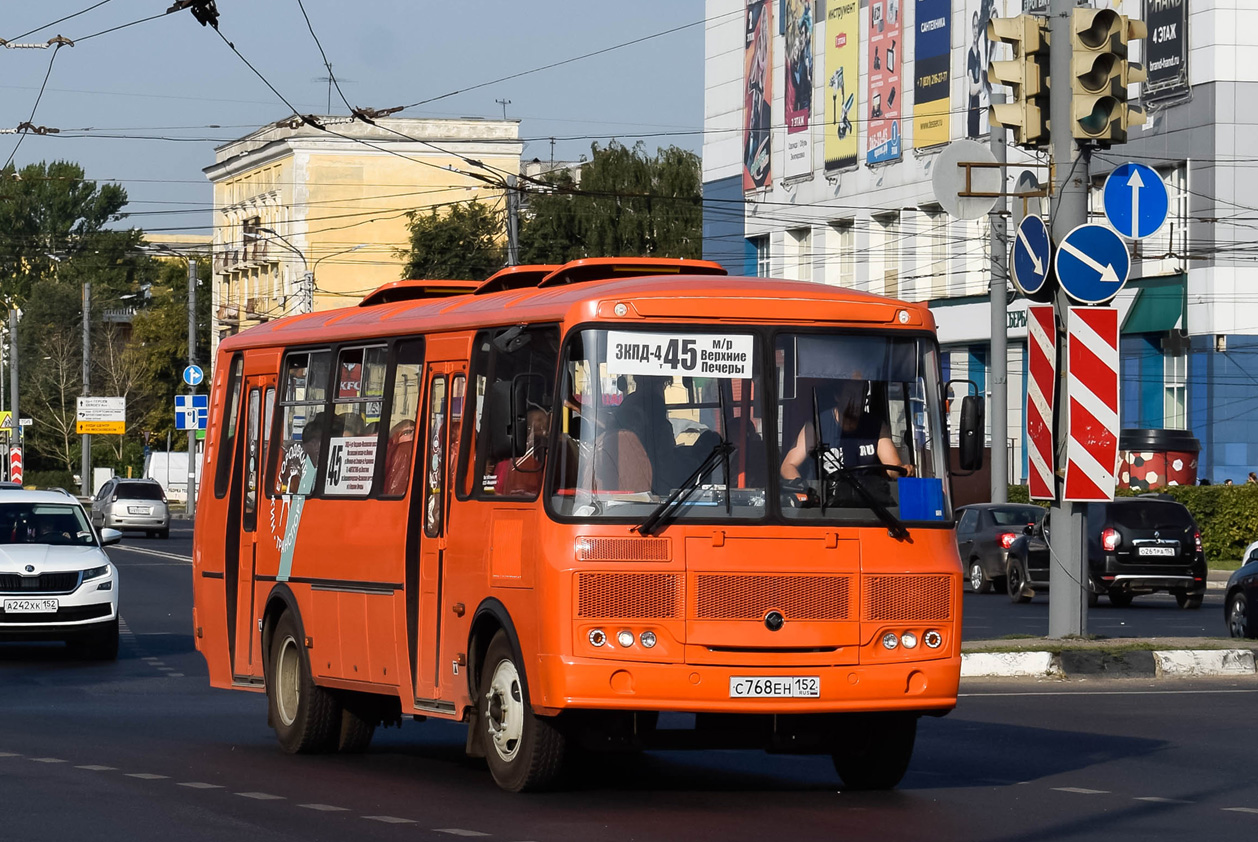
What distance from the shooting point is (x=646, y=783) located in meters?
11.7

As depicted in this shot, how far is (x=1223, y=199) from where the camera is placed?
5084 cm

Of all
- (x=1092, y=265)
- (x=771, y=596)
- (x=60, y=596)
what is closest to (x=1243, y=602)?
(x=1092, y=265)

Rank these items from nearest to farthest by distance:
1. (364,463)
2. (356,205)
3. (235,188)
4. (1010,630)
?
(364,463) < (1010,630) < (356,205) < (235,188)

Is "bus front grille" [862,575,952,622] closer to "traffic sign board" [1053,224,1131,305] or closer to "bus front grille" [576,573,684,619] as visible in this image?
"bus front grille" [576,573,684,619]

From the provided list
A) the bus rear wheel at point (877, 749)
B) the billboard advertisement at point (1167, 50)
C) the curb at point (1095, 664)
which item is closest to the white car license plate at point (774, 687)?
the bus rear wheel at point (877, 749)

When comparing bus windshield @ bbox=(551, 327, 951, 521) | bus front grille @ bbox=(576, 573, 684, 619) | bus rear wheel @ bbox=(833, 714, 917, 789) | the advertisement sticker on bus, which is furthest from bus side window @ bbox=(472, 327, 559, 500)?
bus rear wheel @ bbox=(833, 714, 917, 789)

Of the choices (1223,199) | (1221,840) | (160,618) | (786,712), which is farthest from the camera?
(1223,199)

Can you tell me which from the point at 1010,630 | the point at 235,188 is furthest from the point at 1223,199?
the point at 235,188

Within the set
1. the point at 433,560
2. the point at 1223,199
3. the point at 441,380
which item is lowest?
the point at 433,560

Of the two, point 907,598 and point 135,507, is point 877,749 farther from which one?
point 135,507

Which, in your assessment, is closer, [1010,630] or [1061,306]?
[1061,306]

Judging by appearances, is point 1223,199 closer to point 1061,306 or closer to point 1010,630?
point 1010,630

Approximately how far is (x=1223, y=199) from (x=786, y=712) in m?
42.7

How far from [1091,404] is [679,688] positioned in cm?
848
